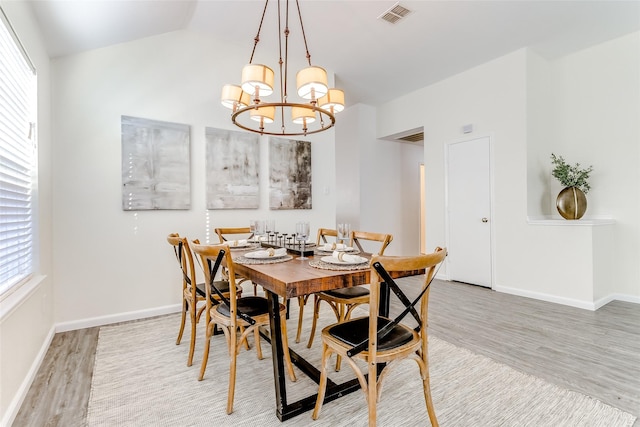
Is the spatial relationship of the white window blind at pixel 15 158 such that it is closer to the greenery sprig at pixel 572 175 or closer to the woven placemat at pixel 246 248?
the woven placemat at pixel 246 248

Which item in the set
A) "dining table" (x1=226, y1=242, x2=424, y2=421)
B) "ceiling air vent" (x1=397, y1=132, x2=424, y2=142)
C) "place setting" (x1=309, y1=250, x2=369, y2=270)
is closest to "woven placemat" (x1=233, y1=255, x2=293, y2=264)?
"dining table" (x1=226, y1=242, x2=424, y2=421)

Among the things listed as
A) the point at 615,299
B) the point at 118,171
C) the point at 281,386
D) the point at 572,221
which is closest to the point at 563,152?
the point at 572,221

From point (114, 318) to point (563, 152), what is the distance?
572cm

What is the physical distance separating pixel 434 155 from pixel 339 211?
Result: 212 cm

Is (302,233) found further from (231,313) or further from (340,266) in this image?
(231,313)

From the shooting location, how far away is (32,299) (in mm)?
2102

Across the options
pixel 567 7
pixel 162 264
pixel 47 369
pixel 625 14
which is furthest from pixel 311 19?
pixel 47 369

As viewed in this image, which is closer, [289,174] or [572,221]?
[572,221]

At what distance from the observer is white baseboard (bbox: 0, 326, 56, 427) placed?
5.09 ft

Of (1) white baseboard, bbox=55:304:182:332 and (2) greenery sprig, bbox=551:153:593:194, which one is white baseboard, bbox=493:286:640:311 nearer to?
(2) greenery sprig, bbox=551:153:593:194

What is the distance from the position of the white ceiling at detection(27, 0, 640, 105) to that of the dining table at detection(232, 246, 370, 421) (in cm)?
241

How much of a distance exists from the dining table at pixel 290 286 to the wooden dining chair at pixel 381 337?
152mm

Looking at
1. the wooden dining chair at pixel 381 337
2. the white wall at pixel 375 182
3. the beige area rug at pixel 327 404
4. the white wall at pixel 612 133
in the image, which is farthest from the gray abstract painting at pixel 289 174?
the white wall at pixel 612 133

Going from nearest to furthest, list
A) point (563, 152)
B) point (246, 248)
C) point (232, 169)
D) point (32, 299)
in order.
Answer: point (32, 299) < point (246, 248) < point (232, 169) < point (563, 152)
